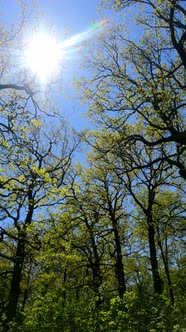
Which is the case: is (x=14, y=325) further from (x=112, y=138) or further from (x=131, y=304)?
(x=112, y=138)

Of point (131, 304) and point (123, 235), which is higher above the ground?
point (123, 235)

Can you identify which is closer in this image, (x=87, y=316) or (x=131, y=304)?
(x=131, y=304)

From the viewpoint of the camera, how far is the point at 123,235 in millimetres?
30312

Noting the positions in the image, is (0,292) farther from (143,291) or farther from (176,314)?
(176,314)

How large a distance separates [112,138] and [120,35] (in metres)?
6.09

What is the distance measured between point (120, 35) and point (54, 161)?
12.0 m

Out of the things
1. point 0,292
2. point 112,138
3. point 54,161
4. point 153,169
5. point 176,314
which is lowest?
point 176,314

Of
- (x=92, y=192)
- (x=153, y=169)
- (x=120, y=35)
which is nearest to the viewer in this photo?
(x=120, y=35)

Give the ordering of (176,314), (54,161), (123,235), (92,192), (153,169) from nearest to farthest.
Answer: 1. (176,314)
2. (153,169)
3. (92,192)
4. (54,161)
5. (123,235)

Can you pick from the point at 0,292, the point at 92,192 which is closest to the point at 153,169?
the point at 92,192

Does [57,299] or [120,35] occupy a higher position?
[120,35]

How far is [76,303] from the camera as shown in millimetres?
11328

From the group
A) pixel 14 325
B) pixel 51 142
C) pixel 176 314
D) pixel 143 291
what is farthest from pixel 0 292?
pixel 176 314

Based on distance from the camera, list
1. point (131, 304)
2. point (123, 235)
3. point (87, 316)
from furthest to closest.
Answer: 1. point (123, 235)
2. point (87, 316)
3. point (131, 304)
